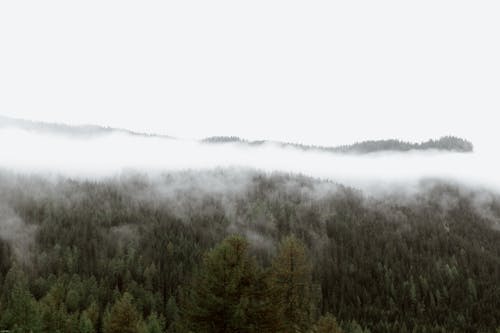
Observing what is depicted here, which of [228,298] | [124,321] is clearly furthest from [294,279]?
[228,298]

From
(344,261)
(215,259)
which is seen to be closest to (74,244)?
(344,261)

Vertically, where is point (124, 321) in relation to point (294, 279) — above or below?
below

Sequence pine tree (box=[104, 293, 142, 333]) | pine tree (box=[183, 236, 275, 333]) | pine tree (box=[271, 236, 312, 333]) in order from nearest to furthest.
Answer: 1. pine tree (box=[183, 236, 275, 333])
2. pine tree (box=[271, 236, 312, 333])
3. pine tree (box=[104, 293, 142, 333])

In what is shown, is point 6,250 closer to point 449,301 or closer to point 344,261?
point 344,261

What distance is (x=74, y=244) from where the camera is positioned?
587 ft

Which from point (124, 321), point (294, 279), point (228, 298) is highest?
point (228, 298)

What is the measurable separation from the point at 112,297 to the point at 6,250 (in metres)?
64.9

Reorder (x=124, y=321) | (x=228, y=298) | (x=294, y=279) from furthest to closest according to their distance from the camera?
1. (x=124, y=321)
2. (x=294, y=279)
3. (x=228, y=298)

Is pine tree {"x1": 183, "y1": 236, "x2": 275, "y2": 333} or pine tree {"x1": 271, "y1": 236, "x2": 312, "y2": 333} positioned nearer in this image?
pine tree {"x1": 183, "y1": 236, "x2": 275, "y2": 333}

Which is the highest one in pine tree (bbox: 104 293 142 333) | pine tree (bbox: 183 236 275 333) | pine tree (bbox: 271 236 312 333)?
pine tree (bbox: 183 236 275 333)

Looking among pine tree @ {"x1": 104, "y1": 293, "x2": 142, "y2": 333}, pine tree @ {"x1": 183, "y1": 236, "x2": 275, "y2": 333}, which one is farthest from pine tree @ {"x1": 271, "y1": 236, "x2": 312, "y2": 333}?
pine tree @ {"x1": 183, "y1": 236, "x2": 275, "y2": 333}

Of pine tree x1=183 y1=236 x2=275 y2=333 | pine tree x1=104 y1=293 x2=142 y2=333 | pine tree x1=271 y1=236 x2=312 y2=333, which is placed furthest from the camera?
pine tree x1=104 y1=293 x2=142 y2=333

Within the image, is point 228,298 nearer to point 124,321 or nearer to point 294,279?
point 294,279

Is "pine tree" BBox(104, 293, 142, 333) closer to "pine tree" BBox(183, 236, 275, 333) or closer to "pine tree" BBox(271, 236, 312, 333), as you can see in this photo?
"pine tree" BBox(271, 236, 312, 333)
